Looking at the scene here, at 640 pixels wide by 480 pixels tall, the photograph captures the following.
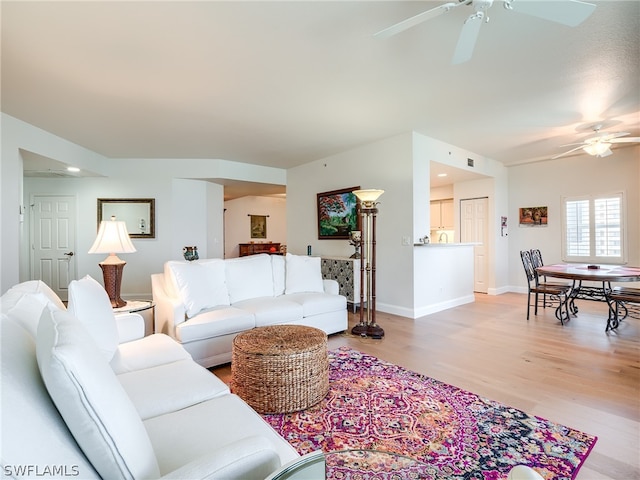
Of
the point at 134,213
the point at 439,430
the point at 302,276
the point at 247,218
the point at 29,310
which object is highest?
the point at 247,218

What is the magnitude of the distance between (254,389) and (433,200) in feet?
23.0

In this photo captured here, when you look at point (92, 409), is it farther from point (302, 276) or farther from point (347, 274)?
point (347, 274)

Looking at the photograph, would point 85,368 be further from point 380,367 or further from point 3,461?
point 380,367

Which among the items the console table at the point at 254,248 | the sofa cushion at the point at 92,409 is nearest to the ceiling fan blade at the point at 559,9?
the sofa cushion at the point at 92,409

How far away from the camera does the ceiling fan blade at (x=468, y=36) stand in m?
1.92

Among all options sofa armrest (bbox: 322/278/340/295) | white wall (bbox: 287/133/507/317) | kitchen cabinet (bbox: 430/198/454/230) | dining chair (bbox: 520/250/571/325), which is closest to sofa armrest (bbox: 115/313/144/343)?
sofa armrest (bbox: 322/278/340/295)

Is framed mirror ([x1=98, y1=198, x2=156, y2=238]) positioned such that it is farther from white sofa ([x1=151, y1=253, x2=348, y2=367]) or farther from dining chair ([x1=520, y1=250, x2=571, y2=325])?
dining chair ([x1=520, y1=250, x2=571, y2=325])

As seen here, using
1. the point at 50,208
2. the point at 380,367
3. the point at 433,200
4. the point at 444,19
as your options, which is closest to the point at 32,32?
the point at 444,19

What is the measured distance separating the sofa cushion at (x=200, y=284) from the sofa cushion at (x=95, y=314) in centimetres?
103

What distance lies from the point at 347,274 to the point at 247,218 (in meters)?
5.85

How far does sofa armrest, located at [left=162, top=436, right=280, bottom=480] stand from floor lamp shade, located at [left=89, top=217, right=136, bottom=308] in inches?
105

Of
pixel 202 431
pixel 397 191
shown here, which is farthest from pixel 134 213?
pixel 202 431

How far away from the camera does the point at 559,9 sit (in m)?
1.80

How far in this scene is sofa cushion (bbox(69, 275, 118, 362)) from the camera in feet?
5.49
